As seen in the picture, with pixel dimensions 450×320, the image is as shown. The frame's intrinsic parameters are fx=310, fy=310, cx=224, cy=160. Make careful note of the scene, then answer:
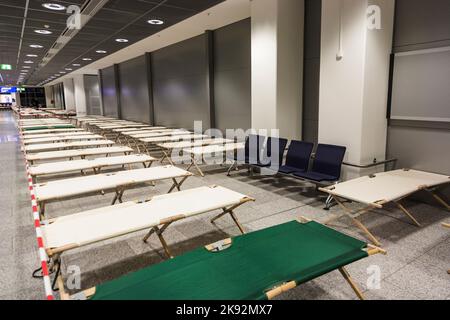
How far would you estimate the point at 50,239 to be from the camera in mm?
2404

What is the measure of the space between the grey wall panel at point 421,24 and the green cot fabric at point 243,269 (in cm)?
332

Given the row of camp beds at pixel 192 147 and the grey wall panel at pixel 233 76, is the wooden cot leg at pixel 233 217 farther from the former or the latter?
the grey wall panel at pixel 233 76

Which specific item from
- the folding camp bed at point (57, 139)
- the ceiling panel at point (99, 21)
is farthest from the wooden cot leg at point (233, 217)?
the folding camp bed at point (57, 139)

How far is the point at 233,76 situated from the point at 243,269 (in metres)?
6.87

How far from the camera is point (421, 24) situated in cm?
429

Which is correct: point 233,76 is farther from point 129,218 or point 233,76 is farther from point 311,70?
point 129,218

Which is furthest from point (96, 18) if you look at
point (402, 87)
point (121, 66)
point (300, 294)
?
point (121, 66)

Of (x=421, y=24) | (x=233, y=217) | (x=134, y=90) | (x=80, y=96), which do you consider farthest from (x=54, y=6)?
(x=80, y=96)

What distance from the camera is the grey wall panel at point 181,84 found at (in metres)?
9.68

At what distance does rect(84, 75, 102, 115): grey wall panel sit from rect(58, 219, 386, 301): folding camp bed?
2142 cm

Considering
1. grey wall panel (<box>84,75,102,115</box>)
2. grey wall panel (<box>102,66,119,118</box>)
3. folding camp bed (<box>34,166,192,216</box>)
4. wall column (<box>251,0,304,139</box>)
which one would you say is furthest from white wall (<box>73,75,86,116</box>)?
folding camp bed (<box>34,166,192,216</box>)

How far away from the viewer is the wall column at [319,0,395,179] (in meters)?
4.41

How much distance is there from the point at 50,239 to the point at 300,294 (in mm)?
2018

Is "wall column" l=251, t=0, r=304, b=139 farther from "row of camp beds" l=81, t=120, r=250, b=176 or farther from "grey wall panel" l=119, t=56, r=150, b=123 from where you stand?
"grey wall panel" l=119, t=56, r=150, b=123
